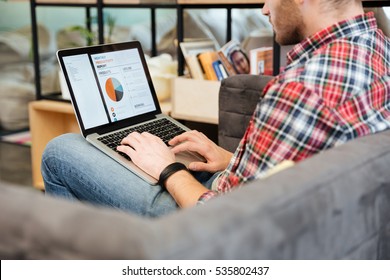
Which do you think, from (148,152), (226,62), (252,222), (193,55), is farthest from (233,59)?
(252,222)

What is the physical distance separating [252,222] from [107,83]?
0.95 m

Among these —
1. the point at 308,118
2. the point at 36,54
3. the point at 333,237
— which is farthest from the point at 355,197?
the point at 36,54

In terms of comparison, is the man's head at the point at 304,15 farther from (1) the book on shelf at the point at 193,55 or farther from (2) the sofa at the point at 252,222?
(1) the book on shelf at the point at 193,55

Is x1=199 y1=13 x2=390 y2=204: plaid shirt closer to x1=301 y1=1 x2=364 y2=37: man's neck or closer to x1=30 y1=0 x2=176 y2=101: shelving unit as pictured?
x1=301 y1=1 x2=364 y2=37: man's neck

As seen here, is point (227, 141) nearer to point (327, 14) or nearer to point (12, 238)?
point (327, 14)

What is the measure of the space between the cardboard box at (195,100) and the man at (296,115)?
3.24ft

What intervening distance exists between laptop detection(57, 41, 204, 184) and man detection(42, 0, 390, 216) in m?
0.07

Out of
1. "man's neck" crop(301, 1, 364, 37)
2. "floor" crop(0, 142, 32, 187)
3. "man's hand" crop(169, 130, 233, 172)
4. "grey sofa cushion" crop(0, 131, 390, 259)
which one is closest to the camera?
"grey sofa cushion" crop(0, 131, 390, 259)

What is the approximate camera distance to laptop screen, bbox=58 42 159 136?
1558 mm

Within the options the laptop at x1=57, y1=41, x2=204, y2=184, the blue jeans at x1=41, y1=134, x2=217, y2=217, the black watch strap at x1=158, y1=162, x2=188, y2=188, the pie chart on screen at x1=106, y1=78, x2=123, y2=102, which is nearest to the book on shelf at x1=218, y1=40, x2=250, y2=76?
the laptop at x1=57, y1=41, x2=204, y2=184

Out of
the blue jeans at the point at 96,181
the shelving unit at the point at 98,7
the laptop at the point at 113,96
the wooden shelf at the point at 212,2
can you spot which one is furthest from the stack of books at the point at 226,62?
the blue jeans at the point at 96,181

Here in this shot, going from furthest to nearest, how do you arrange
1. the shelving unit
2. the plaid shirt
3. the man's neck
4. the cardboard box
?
the shelving unit < the cardboard box < the man's neck < the plaid shirt

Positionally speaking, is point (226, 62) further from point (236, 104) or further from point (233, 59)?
point (236, 104)

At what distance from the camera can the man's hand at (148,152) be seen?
1.38 metres
